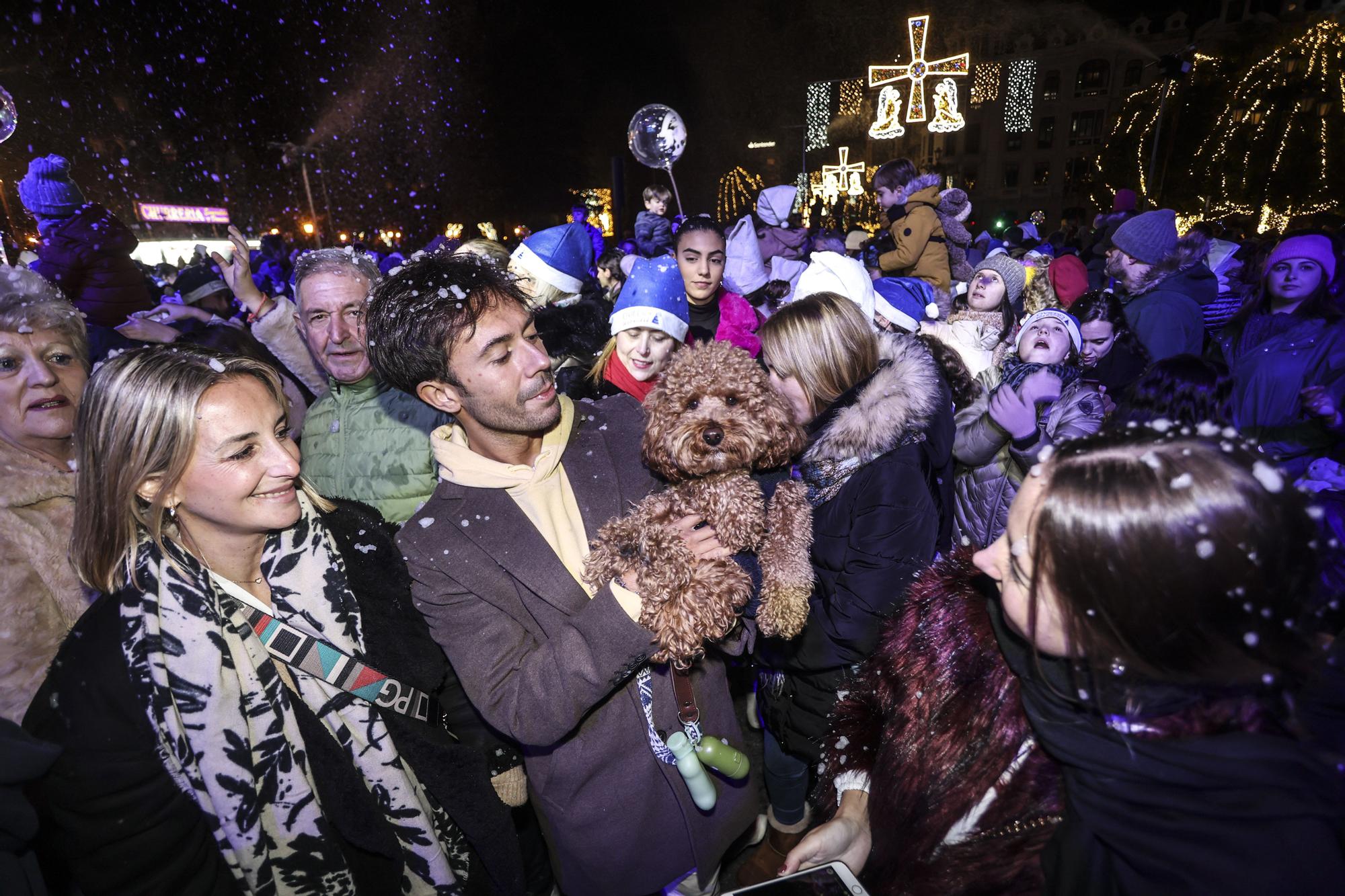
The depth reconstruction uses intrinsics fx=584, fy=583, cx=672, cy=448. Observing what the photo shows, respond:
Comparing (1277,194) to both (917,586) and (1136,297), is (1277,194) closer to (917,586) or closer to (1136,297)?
(1136,297)

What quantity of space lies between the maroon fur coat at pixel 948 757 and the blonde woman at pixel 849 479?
1.32ft

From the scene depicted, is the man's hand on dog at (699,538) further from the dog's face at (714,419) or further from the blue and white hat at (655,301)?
the blue and white hat at (655,301)

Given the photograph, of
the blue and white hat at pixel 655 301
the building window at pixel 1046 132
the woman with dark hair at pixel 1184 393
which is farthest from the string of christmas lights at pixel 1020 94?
the blue and white hat at pixel 655 301

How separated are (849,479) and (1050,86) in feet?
175

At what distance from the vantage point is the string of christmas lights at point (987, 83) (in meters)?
36.6

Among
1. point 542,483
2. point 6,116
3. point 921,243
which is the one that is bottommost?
point 542,483

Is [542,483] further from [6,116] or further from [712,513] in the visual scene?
[6,116]

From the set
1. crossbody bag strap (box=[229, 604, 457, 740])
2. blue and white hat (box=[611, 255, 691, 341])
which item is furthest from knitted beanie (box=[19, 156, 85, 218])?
crossbody bag strap (box=[229, 604, 457, 740])

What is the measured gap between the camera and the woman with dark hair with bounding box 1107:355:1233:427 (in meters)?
2.52

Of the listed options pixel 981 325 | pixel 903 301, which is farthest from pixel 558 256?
pixel 981 325

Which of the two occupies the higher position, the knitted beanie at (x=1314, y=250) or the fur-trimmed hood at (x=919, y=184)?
the fur-trimmed hood at (x=919, y=184)

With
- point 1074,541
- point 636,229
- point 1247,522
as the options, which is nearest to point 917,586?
point 1074,541

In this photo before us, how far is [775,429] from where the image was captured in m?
1.93

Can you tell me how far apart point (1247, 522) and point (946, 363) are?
2581mm
